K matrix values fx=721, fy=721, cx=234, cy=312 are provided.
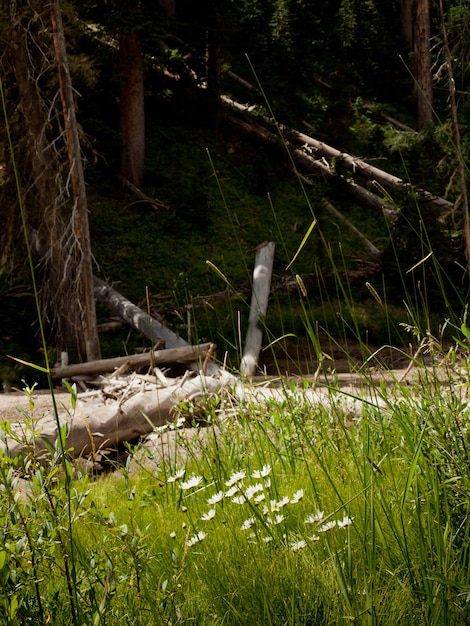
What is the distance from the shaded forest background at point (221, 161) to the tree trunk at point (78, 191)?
186 millimetres

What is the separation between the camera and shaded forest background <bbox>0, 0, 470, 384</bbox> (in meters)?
10.8

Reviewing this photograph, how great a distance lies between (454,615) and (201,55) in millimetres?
18888

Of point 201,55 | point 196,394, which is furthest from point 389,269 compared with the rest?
point 201,55

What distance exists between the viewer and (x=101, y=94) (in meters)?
18.0

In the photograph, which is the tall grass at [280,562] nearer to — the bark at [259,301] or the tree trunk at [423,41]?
the bark at [259,301]

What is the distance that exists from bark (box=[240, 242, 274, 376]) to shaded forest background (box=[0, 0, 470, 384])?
0.33 meters

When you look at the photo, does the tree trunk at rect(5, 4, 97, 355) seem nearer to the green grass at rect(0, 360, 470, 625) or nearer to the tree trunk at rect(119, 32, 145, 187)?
the tree trunk at rect(119, 32, 145, 187)

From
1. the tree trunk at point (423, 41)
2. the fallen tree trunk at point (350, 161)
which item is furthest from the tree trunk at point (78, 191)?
the tree trunk at point (423, 41)

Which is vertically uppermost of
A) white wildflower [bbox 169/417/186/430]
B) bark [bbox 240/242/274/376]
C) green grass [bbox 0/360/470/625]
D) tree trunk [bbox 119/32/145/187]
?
tree trunk [bbox 119/32/145/187]

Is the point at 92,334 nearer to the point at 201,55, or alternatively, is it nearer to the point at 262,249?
the point at 262,249

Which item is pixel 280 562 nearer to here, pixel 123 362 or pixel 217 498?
pixel 217 498

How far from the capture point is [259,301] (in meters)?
12.9

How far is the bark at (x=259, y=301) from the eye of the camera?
10.8 meters

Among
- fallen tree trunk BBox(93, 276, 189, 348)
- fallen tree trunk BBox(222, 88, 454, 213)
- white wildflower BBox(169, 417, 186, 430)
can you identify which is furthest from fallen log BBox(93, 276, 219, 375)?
fallen tree trunk BBox(222, 88, 454, 213)
